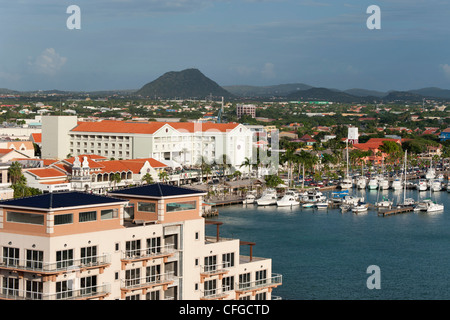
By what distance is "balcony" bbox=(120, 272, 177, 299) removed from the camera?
770 cm

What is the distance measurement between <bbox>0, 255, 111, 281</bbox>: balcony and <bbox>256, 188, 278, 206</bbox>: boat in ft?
64.1

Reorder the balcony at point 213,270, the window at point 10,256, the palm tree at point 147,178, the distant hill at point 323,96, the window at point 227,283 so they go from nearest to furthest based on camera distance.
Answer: the window at point 10,256, the balcony at point 213,270, the window at point 227,283, the palm tree at point 147,178, the distant hill at point 323,96

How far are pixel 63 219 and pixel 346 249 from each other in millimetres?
Answer: 11874

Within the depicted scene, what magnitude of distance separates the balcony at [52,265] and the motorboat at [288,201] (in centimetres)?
1947

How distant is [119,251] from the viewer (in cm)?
767

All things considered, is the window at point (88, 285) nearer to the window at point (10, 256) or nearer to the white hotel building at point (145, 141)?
the window at point (10, 256)

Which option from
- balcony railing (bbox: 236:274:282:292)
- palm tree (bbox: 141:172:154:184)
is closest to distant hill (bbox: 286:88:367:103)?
palm tree (bbox: 141:172:154:184)

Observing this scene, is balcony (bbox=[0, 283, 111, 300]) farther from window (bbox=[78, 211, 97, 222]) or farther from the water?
the water

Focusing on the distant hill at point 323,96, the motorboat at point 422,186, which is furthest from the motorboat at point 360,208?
the distant hill at point 323,96

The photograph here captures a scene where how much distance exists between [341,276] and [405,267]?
75.5 inches

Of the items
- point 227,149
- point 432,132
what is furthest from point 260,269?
point 432,132

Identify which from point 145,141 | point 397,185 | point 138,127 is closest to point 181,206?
point 145,141

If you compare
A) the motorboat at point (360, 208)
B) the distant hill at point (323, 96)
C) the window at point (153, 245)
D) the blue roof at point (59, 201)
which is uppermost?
the distant hill at point (323, 96)

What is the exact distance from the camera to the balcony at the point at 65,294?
278 inches
